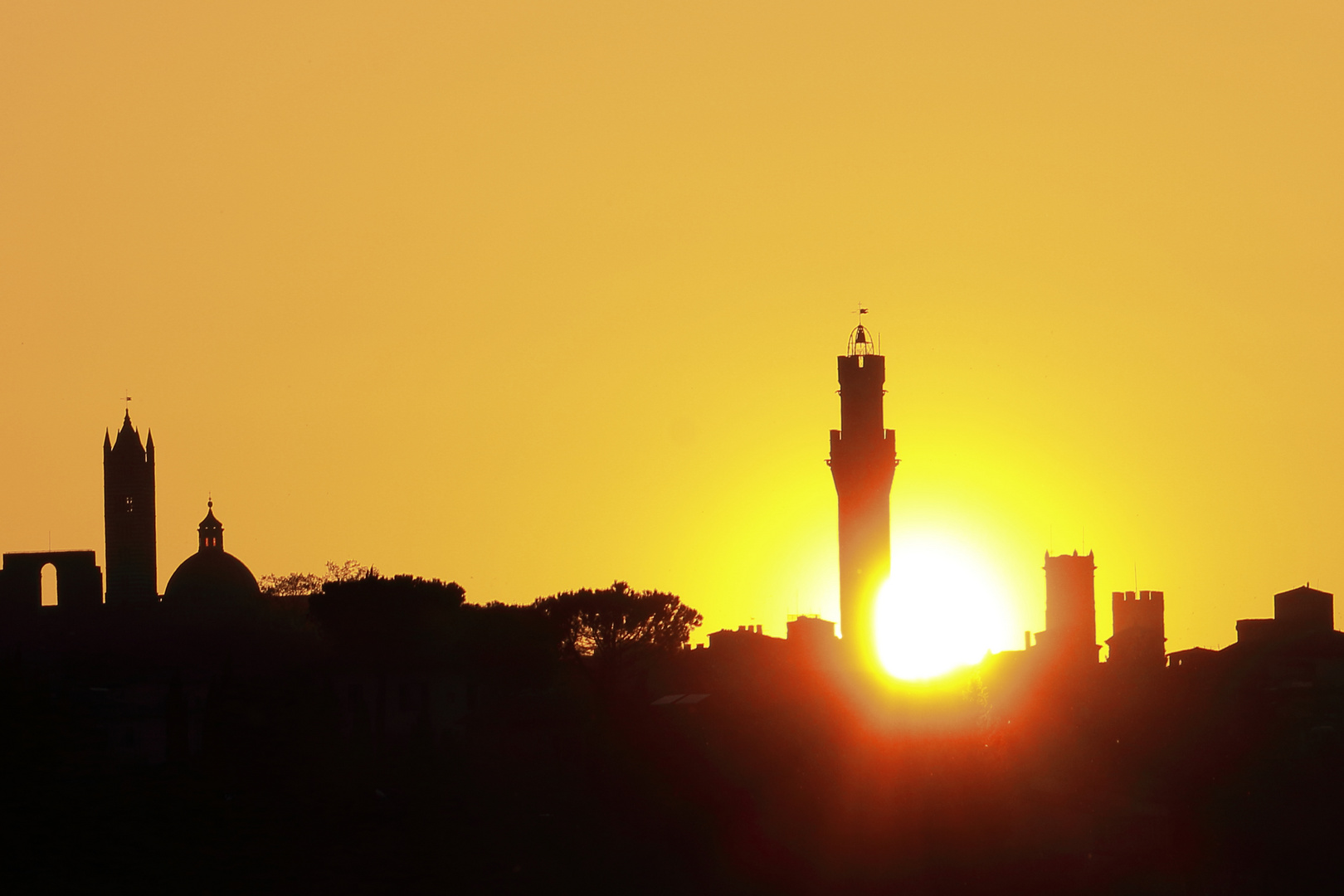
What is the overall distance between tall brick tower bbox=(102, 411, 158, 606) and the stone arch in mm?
5434

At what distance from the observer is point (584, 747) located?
228ft

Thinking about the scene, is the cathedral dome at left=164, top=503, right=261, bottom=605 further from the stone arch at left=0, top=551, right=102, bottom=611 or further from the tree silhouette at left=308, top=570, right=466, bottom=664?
the tree silhouette at left=308, top=570, right=466, bottom=664

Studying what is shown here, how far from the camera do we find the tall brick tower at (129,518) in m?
122

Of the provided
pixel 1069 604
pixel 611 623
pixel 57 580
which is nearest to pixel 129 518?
pixel 57 580

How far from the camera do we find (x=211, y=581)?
113438 millimetres

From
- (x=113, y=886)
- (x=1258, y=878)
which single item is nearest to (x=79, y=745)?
(x=113, y=886)

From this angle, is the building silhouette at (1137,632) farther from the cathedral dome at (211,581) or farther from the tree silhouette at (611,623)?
the cathedral dome at (211,581)

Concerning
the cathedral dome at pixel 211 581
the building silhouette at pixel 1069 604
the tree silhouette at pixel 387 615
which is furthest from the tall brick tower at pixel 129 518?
the building silhouette at pixel 1069 604

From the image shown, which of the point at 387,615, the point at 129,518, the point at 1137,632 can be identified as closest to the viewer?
the point at 387,615

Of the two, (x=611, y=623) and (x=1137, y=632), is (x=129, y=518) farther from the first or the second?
(x=1137, y=632)

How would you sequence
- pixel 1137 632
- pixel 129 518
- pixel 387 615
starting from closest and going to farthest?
pixel 387 615 < pixel 1137 632 < pixel 129 518

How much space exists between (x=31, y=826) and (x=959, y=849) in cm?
2405

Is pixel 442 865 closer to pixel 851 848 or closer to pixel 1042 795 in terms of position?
pixel 851 848

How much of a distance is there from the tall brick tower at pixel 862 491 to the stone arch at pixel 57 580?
128 feet
